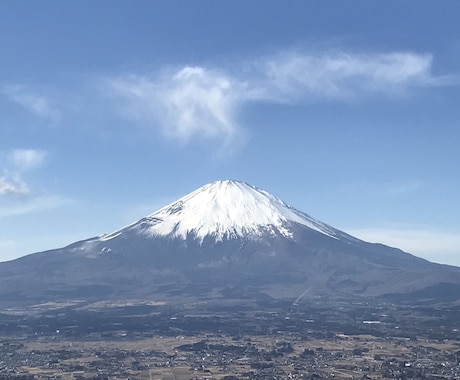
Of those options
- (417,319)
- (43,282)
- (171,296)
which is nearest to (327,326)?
(417,319)

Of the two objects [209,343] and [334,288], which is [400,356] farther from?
[334,288]

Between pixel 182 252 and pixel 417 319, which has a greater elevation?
pixel 182 252

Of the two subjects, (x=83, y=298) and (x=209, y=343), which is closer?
(x=209, y=343)

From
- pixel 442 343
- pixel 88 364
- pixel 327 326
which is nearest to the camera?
pixel 88 364

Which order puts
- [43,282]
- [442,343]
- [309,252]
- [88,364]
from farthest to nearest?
[309,252]
[43,282]
[442,343]
[88,364]

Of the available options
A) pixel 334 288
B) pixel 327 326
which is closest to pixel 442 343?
pixel 327 326

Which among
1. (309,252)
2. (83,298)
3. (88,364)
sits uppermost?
(309,252)

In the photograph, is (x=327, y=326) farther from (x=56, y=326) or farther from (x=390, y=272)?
(x=390, y=272)
